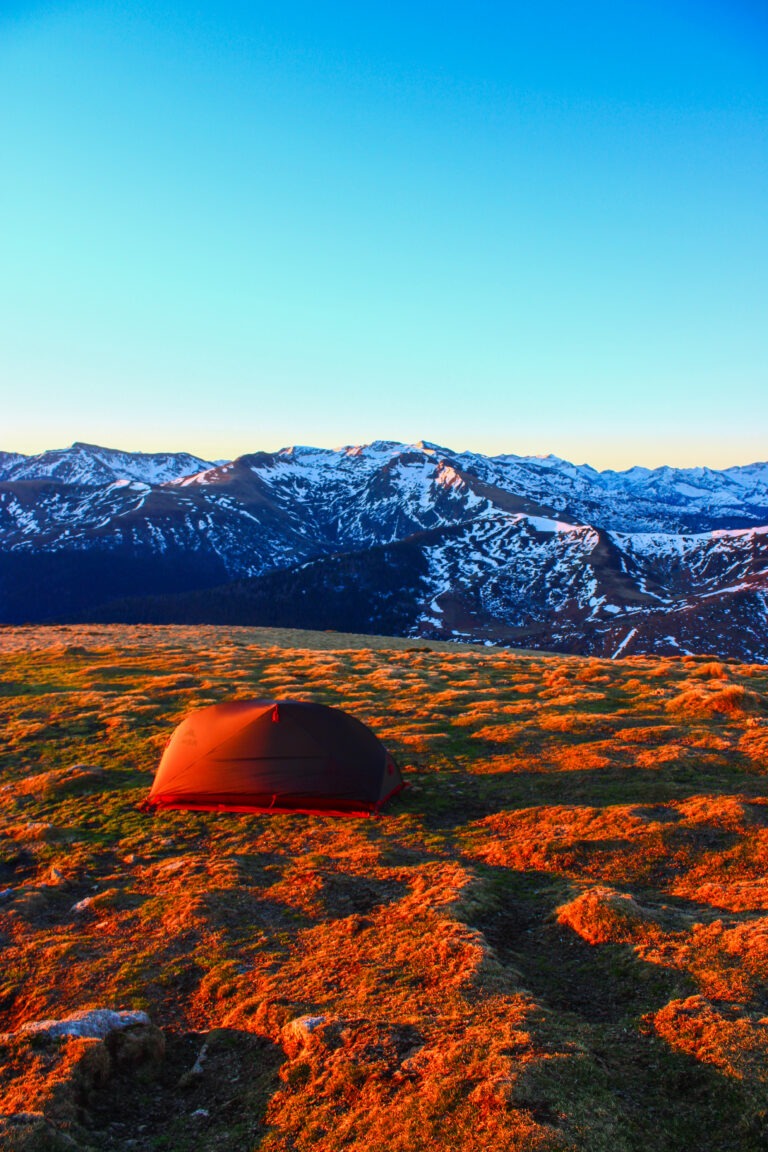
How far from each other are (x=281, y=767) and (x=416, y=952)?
8078mm

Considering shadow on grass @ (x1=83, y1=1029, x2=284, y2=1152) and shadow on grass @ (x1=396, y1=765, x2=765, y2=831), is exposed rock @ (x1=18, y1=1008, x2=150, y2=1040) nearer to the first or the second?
shadow on grass @ (x1=83, y1=1029, x2=284, y2=1152)

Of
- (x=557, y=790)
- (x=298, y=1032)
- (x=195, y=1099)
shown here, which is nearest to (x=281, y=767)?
(x=557, y=790)

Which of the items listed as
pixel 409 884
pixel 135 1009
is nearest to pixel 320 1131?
pixel 135 1009

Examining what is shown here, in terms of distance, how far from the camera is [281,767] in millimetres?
17859

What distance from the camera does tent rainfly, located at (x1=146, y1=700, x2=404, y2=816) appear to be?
1758 cm

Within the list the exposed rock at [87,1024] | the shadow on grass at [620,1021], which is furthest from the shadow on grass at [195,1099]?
the shadow on grass at [620,1021]

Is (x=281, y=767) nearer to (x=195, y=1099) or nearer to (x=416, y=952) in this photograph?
(x=416, y=952)

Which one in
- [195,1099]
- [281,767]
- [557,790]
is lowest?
[557,790]

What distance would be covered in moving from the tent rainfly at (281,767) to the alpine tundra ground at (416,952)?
2.01ft

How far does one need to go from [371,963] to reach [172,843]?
24.7ft

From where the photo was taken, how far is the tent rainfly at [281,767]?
57.7 feet

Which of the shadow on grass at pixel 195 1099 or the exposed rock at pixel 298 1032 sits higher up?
the exposed rock at pixel 298 1032

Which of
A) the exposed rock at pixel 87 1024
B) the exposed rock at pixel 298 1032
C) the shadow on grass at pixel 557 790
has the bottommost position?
the shadow on grass at pixel 557 790

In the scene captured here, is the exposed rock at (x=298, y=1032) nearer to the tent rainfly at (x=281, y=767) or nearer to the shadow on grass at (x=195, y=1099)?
the shadow on grass at (x=195, y=1099)
